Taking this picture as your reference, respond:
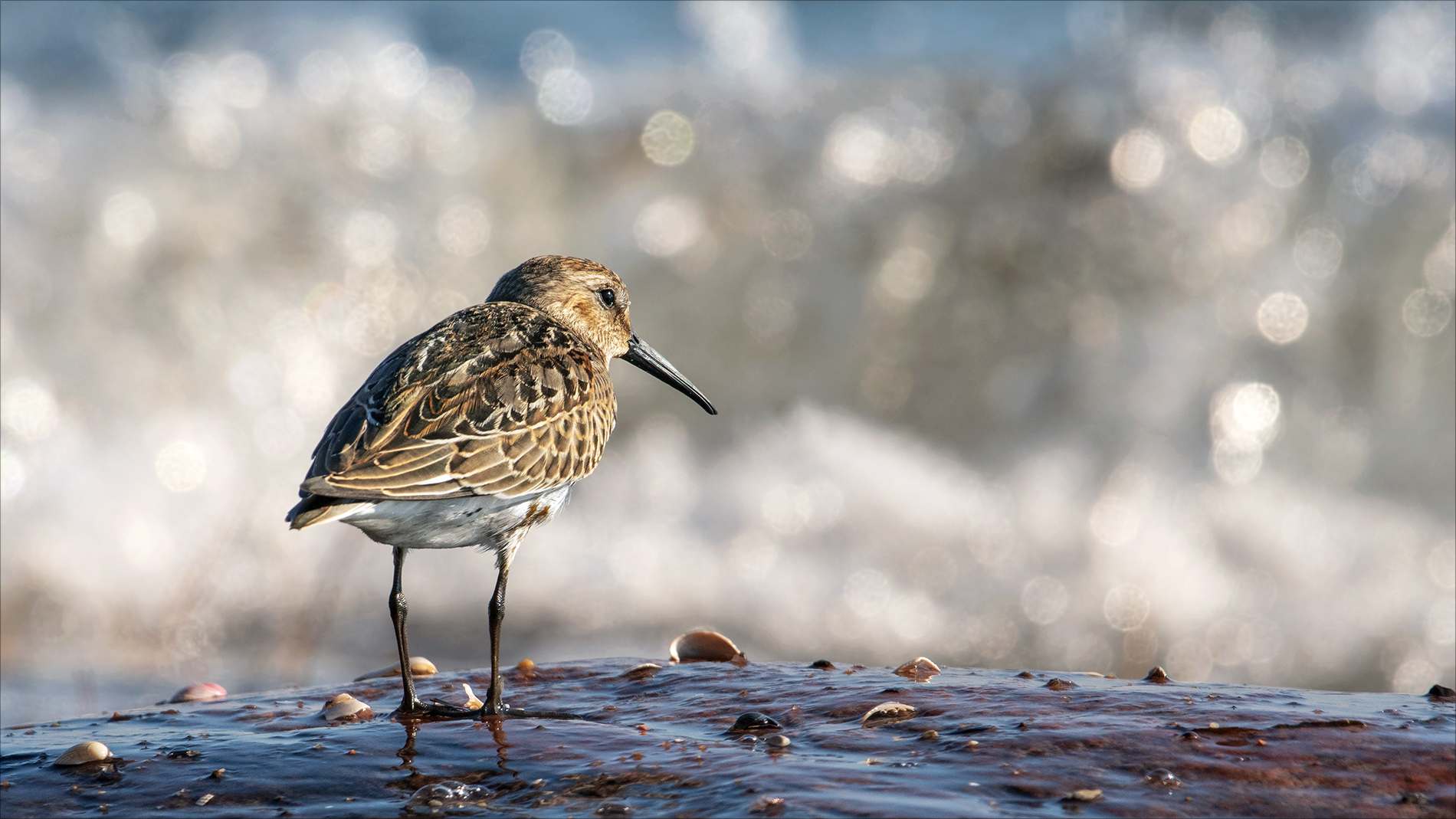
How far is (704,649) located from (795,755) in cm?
190

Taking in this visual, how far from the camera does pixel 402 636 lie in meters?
4.75

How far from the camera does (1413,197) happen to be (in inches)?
487

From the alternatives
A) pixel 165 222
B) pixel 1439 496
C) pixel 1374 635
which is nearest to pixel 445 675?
pixel 165 222

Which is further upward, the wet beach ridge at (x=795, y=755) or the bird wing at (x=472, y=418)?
the bird wing at (x=472, y=418)

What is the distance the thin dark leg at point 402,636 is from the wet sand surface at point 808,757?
10 cm

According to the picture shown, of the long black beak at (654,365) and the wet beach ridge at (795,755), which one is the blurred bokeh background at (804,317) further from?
the wet beach ridge at (795,755)

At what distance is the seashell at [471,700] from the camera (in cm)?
485

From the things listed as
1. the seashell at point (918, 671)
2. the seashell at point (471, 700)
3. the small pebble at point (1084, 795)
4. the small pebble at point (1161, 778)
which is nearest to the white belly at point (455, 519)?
the seashell at point (471, 700)

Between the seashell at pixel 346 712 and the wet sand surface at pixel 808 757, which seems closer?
the wet sand surface at pixel 808 757

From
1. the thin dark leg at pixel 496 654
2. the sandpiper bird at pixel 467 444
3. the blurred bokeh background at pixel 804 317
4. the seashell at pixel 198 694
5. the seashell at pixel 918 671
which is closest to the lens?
the sandpiper bird at pixel 467 444

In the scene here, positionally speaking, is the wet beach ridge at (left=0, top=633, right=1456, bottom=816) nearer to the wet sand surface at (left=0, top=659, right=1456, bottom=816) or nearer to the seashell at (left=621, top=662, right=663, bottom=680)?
the wet sand surface at (left=0, top=659, right=1456, bottom=816)

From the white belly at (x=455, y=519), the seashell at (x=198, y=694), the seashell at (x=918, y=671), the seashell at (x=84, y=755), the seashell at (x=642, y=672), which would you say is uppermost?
the white belly at (x=455, y=519)

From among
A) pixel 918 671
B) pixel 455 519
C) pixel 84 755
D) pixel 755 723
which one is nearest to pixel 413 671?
pixel 455 519

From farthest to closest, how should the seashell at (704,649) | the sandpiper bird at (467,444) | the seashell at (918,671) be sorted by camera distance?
1. the seashell at (704,649)
2. the seashell at (918,671)
3. the sandpiper bird at (467,444)
